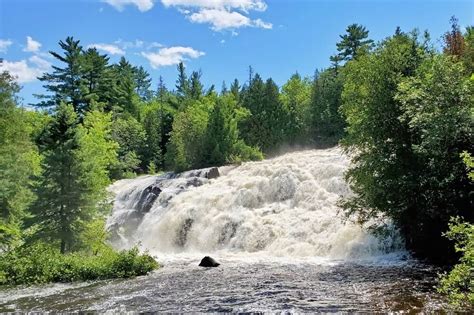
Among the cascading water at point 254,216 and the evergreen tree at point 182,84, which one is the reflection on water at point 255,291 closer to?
the cascading water at point 254,216

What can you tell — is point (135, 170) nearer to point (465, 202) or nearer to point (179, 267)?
point (179, 267)

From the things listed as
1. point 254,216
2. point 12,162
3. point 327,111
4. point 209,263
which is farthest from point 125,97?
point 209,263

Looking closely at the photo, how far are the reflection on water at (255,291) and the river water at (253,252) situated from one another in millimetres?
32

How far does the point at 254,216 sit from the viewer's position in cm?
2484

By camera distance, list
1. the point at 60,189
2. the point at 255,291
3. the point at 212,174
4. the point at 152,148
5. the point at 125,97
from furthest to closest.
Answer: the point at 125,97
the point at 152,148
the point at 212,174
the point at 60,189
the point at 255,291

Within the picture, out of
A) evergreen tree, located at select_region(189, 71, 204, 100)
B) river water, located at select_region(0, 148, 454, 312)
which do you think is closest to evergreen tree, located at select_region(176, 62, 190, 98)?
evergreen tree, located at select_region(189, 71, 204, 100)

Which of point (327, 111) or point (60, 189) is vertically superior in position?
point (327, 111)

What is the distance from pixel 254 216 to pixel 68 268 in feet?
33.3

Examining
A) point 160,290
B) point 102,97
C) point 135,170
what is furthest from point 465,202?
point 102,97

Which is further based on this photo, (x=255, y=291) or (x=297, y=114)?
(x=297, y=114)

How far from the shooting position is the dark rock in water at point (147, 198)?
31.1 m

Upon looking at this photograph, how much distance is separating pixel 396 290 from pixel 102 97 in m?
58.1

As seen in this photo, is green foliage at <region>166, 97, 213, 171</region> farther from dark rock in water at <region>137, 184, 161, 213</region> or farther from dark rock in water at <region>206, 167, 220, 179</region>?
dark rock in water at <region>137, 184, 161, 213</region>

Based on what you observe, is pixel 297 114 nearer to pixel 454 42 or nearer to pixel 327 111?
pixel 327 111
